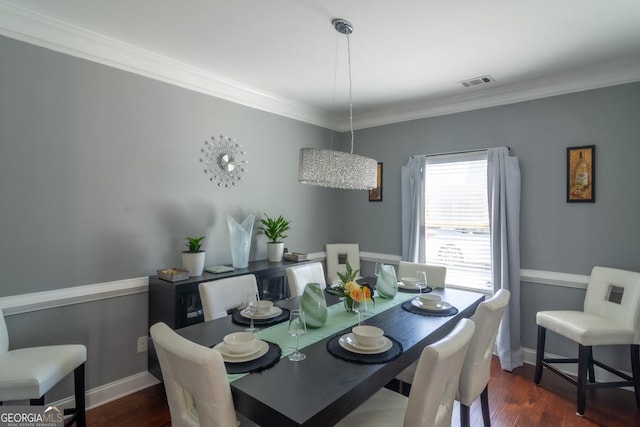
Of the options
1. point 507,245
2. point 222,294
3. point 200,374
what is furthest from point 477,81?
point 200,374

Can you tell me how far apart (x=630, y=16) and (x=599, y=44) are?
357 millimetres

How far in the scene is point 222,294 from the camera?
2189mm

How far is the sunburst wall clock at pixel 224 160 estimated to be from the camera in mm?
3004

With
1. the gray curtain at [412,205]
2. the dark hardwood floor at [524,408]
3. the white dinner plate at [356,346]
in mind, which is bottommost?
the dark hardwood floor at [524,408]

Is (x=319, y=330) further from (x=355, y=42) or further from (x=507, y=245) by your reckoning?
(x=507, y=245)

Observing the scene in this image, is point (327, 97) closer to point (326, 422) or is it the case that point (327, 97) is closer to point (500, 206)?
point (500, 206)

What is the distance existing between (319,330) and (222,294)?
77 centimetres

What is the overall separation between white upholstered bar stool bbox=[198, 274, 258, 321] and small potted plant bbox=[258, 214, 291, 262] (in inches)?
34.6

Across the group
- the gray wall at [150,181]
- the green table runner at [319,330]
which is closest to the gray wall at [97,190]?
the gray wall at [150,181]

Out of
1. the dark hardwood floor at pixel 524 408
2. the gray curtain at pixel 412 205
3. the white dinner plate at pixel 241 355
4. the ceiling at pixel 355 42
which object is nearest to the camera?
the white dinner plate at pixel 241 355

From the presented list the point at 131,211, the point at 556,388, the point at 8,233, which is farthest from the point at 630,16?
A: the point at 8,233
